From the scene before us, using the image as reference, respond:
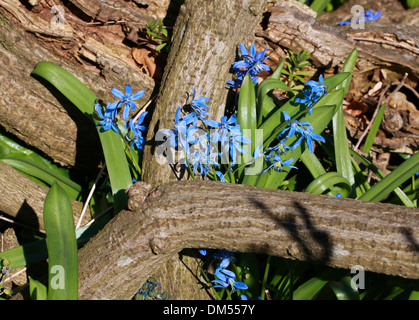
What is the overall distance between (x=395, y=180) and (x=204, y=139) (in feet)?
3.01

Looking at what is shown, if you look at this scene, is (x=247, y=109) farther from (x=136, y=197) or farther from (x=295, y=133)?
(x=136, y=197)

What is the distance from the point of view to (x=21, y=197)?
2.12 m

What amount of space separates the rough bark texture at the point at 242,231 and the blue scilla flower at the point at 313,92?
53 cm

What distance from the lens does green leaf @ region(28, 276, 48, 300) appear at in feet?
5.07

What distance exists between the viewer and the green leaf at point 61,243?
1574 mm

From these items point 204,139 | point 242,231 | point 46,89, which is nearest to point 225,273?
point 242,231

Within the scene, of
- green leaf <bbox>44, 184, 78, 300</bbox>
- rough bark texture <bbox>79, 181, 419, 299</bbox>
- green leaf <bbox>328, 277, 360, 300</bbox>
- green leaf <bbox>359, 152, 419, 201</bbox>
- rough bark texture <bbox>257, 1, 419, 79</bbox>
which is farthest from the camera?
rough bark texture <bbox>257, 1, 419, 79</bbox>

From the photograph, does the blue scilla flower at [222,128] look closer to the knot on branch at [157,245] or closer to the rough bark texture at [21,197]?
the knot on branch at [157,245]

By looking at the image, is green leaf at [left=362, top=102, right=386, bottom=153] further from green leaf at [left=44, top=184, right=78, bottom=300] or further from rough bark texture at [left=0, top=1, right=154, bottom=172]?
green leaf at [left=44, top=184, right=78, bottom=300]

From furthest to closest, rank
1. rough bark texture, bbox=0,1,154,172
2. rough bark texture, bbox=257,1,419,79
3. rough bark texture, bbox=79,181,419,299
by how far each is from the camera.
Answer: rough bark texture, bbox=257,1,419,79, rough bark texture, bbox=0,1,154,172, rough bark texture, bbox=79,181,419,299

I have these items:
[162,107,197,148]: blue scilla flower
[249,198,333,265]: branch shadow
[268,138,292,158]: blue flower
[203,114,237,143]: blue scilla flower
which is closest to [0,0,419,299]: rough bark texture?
[249,198,333,265]: branch shadow

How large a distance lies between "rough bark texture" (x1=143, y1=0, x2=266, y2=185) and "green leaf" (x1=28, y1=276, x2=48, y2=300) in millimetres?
654
